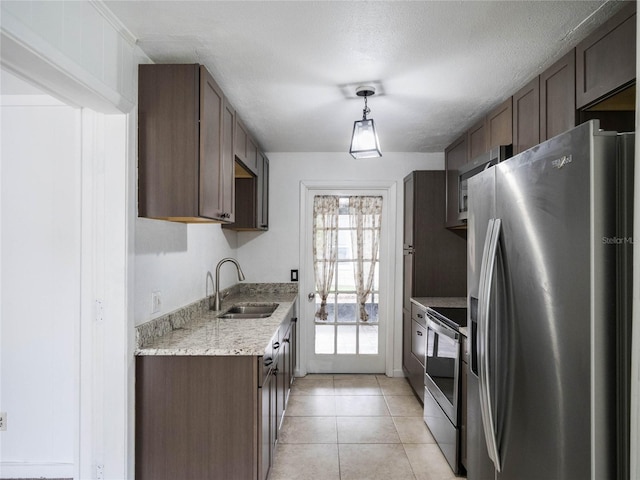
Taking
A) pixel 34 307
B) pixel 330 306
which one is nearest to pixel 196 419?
pixel 34 307

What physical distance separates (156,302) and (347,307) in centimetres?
244

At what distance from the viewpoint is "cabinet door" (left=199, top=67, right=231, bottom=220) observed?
197cm

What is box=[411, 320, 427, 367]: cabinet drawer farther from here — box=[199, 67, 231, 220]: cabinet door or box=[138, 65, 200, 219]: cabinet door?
box=[138, 65, 200, 219]: cabinet door

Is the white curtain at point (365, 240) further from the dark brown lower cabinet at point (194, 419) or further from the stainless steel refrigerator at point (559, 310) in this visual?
the stainless steel refrigerator at point (559, 310)

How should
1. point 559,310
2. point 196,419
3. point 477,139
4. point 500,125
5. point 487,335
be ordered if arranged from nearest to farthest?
point 559,310
point 487,335
point 196,419
point 500,125
point 477,139

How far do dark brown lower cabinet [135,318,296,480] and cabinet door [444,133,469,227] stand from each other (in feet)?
7.48

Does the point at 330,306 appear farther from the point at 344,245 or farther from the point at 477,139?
the point at 477,139

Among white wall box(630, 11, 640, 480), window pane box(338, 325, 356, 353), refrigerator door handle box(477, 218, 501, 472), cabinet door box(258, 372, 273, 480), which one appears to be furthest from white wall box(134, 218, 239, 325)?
white wall box(630, 11, 640, 480)

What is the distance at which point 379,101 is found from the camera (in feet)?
8.61

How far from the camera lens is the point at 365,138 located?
8.01ft

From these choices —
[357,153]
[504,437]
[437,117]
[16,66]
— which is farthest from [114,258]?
[437,117]

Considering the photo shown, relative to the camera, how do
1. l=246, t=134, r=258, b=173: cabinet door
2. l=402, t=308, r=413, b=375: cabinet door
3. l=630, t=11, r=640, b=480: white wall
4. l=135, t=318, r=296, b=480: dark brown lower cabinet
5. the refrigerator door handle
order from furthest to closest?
l=402, t=308, r=413, b=375: cabinet door
l=246, t=134, r=258, b=173: cabinet door
l=135, t=318, r=296, b=480: dark brown lower cabinet
the refrigerator door handle
l=630, t=11, r=640, b=480: white wall

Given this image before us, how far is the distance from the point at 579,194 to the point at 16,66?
1.78 m

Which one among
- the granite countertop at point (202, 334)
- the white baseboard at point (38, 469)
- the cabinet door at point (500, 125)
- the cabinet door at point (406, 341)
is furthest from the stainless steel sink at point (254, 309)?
the cabinet door at point (500, 125)
